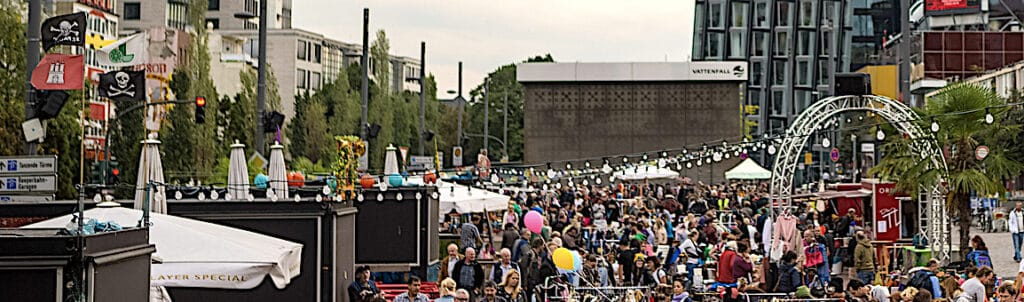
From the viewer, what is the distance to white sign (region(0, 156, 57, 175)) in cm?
1941

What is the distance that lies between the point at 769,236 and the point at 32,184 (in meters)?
12.7

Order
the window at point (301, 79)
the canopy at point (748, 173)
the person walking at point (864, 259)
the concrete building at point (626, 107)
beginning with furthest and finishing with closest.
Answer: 1. the window at point (301, 79)
2. the concrete building at point (626, 107)
3. the canopy at point (748, 173)
4. the person walking at point (864, 259)

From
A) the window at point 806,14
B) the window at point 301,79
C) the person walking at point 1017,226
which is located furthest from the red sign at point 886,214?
the window at point 301,79

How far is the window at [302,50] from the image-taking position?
341 feet

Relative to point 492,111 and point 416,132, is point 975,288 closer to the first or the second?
point 416,132

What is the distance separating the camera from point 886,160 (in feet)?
Answer: 96.7

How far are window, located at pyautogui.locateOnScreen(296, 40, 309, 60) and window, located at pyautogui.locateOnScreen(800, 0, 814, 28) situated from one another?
36.7 m

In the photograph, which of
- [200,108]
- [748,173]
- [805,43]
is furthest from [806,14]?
[200,108]

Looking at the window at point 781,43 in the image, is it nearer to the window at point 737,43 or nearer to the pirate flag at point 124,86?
the window at point 737,43

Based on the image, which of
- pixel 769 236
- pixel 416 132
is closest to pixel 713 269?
pixel 769 236

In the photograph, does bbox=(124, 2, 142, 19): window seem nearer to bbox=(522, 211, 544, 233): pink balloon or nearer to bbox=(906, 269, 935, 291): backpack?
bbox=(522, 211, 544, 233): pink balloon

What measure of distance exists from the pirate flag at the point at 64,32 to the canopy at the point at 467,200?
7.01m

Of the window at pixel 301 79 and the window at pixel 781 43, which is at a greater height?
the window at pixel 781 43

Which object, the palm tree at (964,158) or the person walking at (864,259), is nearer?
the person walking at (864,259)
